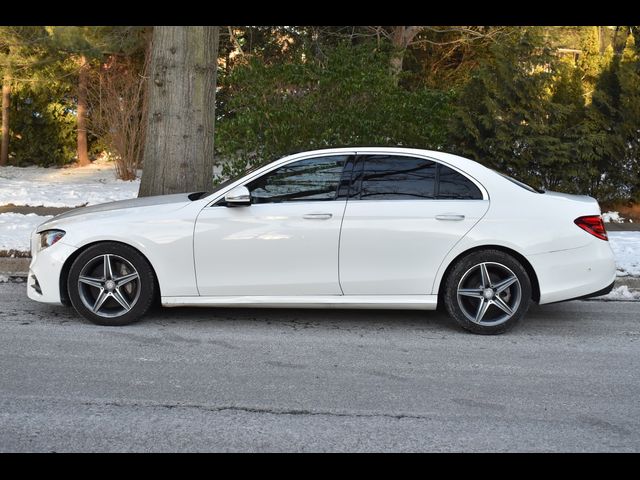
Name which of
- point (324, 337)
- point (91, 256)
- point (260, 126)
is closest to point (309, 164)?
point (324, 337)

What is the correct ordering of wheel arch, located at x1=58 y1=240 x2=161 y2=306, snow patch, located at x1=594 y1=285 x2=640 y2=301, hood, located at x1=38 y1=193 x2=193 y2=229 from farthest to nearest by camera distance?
1. snow patch, located at x1=594 y1=285 x2=640 y2=301
2. hood, located at x1=38 y1=193 x2=193 y2=229
3. wheel arch, located at x1=58 y1=240 x2=161 y2=306

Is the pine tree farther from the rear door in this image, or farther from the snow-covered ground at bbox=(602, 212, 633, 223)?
the rear door

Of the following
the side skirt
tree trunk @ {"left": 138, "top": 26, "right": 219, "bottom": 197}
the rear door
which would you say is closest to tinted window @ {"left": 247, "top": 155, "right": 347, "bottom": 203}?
the rear door

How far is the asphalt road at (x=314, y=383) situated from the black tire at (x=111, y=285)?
16cm

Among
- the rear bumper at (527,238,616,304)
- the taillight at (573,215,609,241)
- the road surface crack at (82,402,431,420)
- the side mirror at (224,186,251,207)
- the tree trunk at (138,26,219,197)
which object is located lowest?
the road surface crack at (82,402,431,420)

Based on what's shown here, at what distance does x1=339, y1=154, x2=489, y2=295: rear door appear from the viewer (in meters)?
6.19

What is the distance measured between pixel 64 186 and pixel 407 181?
1231 cm

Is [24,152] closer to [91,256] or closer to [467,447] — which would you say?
[91,256]

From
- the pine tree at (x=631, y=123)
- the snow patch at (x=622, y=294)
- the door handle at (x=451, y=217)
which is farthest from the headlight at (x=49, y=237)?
the pine tree at (x=631, y=123)

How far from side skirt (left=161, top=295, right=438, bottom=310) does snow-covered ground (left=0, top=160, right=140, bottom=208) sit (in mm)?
7952

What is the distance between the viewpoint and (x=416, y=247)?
20.3 feet

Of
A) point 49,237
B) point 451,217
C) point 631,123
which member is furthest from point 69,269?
point 631,123

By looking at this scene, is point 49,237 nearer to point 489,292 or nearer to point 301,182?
point 301,182

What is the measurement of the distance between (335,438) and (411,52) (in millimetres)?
18877
